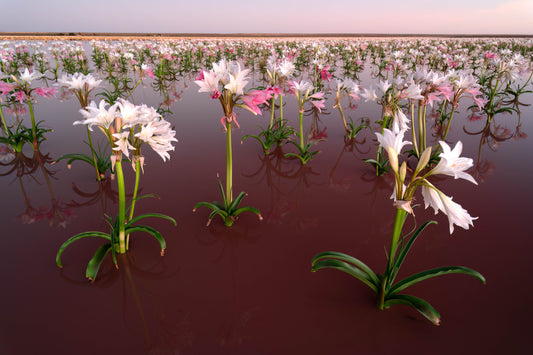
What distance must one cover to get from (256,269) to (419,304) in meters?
1.35

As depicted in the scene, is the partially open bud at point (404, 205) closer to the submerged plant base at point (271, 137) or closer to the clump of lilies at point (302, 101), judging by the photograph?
the clump of lilies at point (302, 101)

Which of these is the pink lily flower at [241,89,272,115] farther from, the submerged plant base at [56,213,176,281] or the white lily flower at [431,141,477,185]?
the white lily flower at [431,141,477,185]

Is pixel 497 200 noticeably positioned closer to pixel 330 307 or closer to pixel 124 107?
pixel 330 307

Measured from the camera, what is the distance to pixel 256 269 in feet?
8.96

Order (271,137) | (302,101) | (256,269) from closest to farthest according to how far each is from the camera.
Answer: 1. (256,269)
2. (302,101)
3. (271,137)

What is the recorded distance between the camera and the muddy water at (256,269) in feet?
6.79

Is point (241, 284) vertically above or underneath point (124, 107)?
underneath

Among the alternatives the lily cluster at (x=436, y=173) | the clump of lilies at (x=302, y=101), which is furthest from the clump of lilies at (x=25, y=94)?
the lily cluster at (x=436, y=173)

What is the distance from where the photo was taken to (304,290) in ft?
8.10

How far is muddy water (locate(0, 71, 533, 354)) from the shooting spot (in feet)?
6.79

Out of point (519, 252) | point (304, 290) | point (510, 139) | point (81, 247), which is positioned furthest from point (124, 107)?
point (510, 139)

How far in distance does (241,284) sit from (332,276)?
809 millimetres

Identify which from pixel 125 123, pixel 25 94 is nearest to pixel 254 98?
pixel 125 123

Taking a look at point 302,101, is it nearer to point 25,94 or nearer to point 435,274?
point 435,274
